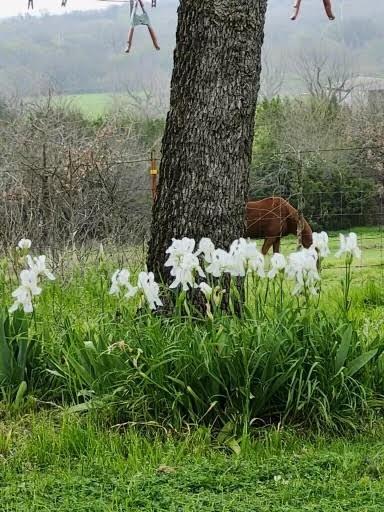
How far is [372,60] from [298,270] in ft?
67.6

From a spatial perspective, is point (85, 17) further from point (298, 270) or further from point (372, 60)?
point (298, 270)

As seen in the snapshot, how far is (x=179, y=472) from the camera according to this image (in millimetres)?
3281

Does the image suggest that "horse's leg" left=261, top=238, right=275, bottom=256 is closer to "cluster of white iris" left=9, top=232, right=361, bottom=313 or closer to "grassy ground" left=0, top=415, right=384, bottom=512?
"cluster of white iris" left=9, top=232, right=361, bottom=313

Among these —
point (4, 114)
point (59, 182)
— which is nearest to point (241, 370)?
point (59, 182)

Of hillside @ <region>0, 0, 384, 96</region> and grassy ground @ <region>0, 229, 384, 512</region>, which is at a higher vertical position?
hillside @ <region>0, 0, 384, 96</region>

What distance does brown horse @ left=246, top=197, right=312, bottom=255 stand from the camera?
9953 millimetres

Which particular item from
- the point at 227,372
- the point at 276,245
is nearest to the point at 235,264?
the point at 227,372

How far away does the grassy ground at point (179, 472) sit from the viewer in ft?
9.83

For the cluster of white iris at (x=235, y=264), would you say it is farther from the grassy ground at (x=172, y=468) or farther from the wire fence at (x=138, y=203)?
the wire fence at (x=138, y=203)

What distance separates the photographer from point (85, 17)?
66.5ft

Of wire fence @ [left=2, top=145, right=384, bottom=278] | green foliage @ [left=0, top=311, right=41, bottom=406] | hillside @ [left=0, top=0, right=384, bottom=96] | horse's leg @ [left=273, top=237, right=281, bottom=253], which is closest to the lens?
green foliage @ [left=0, top=311, right=41, bottom=406]

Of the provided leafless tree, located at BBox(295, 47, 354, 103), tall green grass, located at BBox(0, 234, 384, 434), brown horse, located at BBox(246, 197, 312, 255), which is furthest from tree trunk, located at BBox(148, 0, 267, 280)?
leafless tree, located at BBox(295, 47, 354, 103)

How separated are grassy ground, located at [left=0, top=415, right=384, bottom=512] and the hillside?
13706 mm

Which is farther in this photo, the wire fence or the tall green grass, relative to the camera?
the wire fence
